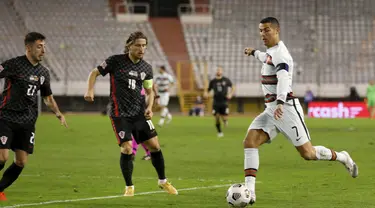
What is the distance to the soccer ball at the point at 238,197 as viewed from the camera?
10.2 m

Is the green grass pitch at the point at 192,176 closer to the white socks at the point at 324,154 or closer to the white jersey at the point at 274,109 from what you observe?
the white socks at the point at 324,154

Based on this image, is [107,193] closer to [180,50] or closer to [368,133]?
[368,133]

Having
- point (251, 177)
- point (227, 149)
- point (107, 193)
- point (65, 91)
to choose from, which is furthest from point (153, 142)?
point (65, 91)

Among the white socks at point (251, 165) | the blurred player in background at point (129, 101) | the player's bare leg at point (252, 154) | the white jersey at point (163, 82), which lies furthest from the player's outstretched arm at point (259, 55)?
the white jersey at point (163, 82)

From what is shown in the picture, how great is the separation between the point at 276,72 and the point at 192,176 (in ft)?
15.4

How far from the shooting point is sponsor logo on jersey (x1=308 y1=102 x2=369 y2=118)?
47.3 metres

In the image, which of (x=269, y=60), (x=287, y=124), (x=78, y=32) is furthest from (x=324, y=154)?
(x=78, y=32)

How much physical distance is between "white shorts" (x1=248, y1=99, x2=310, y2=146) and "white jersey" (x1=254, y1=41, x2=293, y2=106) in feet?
0.45

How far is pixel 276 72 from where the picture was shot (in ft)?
35.4

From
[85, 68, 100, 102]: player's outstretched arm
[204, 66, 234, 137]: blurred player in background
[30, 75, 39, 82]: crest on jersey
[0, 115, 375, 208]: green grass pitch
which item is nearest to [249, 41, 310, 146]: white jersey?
[0, 115, 375, 208]: green grass pitch

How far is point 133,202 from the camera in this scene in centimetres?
1116

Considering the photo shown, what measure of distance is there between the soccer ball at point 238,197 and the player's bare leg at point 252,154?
1.18ft

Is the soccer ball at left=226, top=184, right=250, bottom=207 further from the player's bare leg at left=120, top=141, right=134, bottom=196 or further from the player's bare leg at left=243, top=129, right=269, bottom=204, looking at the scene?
the player's bare leg at left=120, top=141, right=134, bottom=196

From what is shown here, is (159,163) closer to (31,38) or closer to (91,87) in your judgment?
(91,87)
